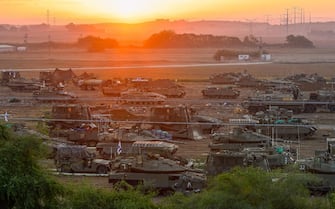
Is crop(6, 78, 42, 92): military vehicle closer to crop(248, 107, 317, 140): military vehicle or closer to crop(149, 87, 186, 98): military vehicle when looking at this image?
crop(149, 87, 186, 98): military vehicle

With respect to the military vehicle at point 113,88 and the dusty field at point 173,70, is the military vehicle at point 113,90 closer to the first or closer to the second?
the military vehicle at point 113,88

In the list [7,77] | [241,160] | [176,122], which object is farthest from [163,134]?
[7,77]

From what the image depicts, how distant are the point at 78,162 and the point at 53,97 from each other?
19.0 meters

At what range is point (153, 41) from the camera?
125 m

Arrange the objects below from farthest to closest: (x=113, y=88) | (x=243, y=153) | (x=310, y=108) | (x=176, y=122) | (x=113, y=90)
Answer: (x=113, y=88) < (x=113, y=90) < (x=310, y=108) < (x=176, y=122) < (x=243, y=153)

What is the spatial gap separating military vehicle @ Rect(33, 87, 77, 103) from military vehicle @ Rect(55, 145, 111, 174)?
1767 cm

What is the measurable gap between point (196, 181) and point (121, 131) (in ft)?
A: 23.1

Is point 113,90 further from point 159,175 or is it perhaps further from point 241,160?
point 159,175

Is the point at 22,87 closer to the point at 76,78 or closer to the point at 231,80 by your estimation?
the point at 76,78

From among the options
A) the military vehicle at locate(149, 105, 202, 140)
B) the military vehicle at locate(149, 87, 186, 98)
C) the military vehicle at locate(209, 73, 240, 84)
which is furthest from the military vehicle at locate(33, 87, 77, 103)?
the military vehicle at locate(209, 73, 240, 84)

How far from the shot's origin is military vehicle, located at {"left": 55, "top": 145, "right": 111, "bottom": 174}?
2283cm

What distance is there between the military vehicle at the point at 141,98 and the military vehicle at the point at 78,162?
15.9m

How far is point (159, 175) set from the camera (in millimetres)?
20391

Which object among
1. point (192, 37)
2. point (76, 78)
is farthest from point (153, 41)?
point (76, 78)
